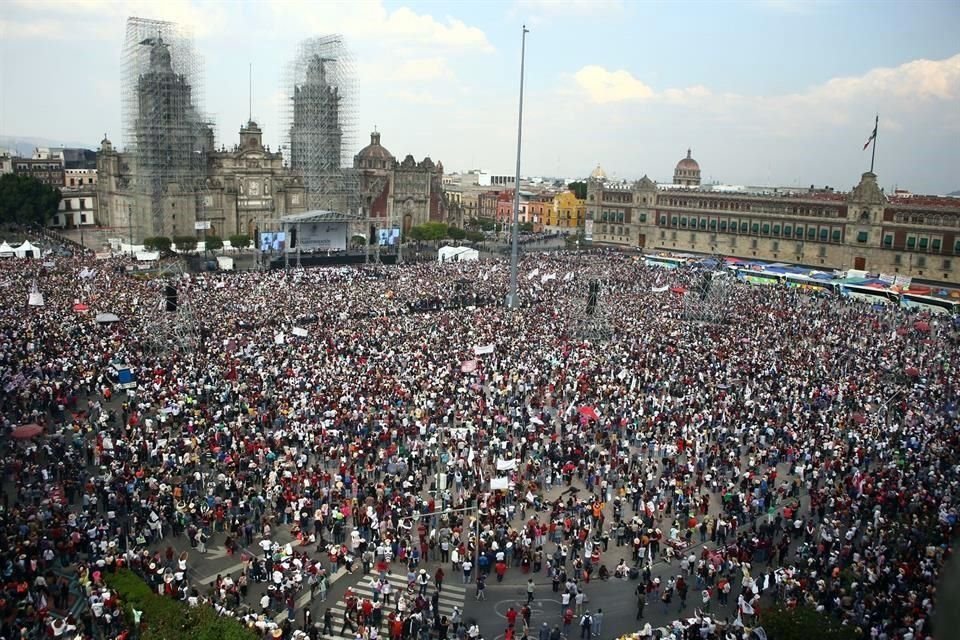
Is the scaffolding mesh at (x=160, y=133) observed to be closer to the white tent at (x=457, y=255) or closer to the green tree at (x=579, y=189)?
the white tent at (x=457, y=255)

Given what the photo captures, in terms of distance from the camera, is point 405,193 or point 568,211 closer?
point 405,193

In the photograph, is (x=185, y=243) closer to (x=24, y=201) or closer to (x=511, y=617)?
(x=24, y=201)

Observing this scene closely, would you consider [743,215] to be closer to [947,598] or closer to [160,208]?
[160,208]

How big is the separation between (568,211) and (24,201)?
230ft

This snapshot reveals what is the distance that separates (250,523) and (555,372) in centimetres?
1595

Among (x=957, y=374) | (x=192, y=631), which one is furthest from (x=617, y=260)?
(x=192, y=631)

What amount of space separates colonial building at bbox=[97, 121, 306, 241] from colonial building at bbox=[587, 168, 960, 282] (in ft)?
125

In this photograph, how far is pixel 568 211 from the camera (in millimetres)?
115000

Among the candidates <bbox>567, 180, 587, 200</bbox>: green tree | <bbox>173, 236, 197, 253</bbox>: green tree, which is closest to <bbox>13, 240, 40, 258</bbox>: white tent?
<bbox>173, 236, 197, 253</bbox>: green tree

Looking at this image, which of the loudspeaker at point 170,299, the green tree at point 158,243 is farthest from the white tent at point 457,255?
the loudspeaker at point 170,299

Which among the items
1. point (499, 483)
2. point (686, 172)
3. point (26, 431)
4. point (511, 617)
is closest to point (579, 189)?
point (686, 172)

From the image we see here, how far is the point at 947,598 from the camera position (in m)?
3.27

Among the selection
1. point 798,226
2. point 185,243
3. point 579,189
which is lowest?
point 185,243

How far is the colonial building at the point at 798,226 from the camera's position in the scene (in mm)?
65969
